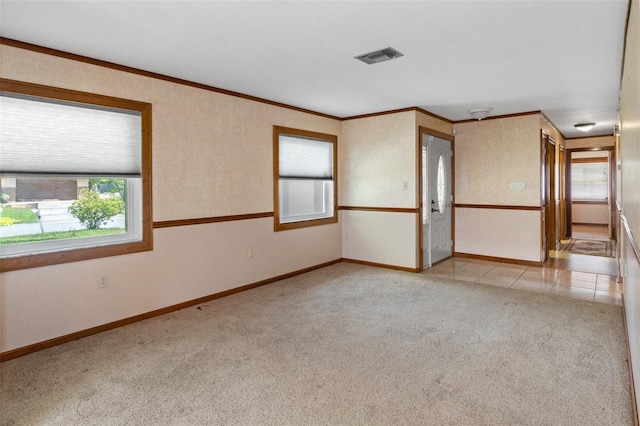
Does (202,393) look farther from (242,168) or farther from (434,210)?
(434,210)

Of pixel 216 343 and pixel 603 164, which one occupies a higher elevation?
pixel 603 164

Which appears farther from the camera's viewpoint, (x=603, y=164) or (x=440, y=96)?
(x=603, y=164)

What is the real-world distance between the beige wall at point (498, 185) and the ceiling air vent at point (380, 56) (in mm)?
3462

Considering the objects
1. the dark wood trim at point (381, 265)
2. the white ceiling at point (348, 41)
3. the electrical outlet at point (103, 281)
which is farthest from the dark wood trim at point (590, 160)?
the electrical outlet at point (103, 281)

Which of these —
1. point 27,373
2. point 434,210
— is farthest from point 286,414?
point 434,210

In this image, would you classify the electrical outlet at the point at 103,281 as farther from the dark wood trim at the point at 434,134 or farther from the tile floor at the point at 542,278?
the dark wood trim at the point at 434,134

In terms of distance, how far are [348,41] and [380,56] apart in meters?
0.43

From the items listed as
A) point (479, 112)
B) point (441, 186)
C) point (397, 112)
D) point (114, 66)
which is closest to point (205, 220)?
point (114, 66)

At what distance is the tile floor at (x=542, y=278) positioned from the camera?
14.4ft

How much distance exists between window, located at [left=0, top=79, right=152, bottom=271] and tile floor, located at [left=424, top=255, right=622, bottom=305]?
13.0 ft

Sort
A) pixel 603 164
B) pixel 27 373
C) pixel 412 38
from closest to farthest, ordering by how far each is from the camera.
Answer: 1. pixel 27 373
2. pixel 412 38
3. pixel 603 164

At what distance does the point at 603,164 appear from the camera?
1067cm

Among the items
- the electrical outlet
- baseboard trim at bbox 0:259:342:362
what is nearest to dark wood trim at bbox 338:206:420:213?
baseboard trim at bbox 0:259:342:362

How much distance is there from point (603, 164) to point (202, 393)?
40.0 feet
